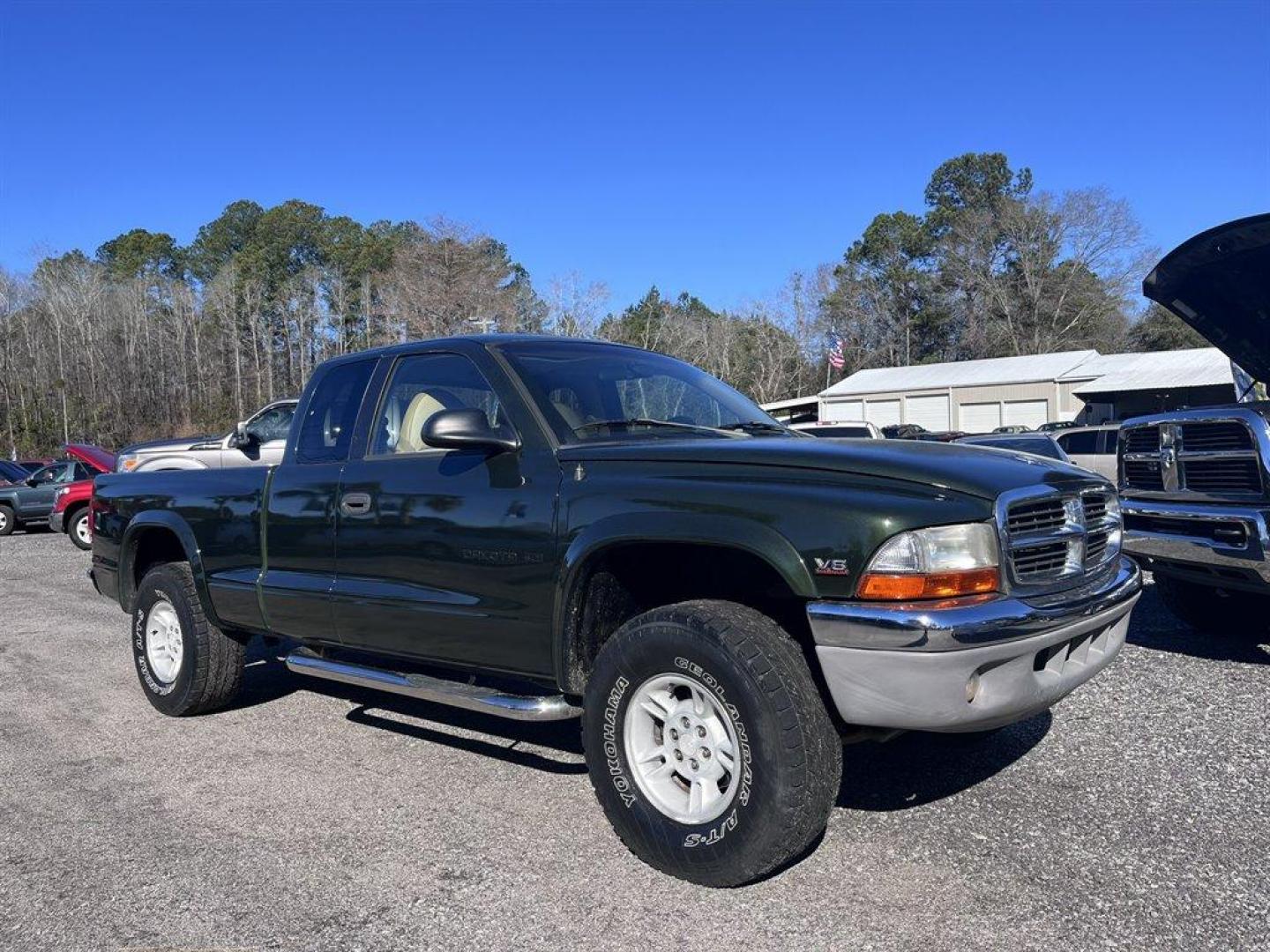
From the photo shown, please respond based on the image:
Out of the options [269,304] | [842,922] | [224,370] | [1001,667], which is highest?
[269,304]

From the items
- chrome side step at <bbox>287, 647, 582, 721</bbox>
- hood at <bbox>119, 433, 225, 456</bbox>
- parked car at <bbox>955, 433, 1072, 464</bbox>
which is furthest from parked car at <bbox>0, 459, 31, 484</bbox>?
chrome side step at <bbox>287, 647, 582, 721</bbox>

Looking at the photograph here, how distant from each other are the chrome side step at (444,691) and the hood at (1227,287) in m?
4.57

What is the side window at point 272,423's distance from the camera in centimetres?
1206

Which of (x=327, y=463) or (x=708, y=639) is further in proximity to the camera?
(x=327, y=463)

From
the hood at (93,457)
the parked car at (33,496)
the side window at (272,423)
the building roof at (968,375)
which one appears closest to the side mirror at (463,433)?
the side window at (272,423)

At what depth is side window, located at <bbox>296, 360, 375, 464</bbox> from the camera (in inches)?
192

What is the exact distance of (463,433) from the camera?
3.86m

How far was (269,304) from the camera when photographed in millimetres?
67562

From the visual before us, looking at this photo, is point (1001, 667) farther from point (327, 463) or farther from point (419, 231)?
point (419, 231)

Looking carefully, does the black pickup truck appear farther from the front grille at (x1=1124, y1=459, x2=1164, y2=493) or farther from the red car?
the red car

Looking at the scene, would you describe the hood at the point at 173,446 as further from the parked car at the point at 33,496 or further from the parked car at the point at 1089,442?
the parked car at the point at 1089,442

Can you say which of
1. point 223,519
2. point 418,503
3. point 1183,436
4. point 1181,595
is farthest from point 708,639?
point 1181,595

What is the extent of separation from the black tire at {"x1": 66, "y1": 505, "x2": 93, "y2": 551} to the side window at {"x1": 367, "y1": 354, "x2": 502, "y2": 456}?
15.2m

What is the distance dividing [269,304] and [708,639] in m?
69.5
